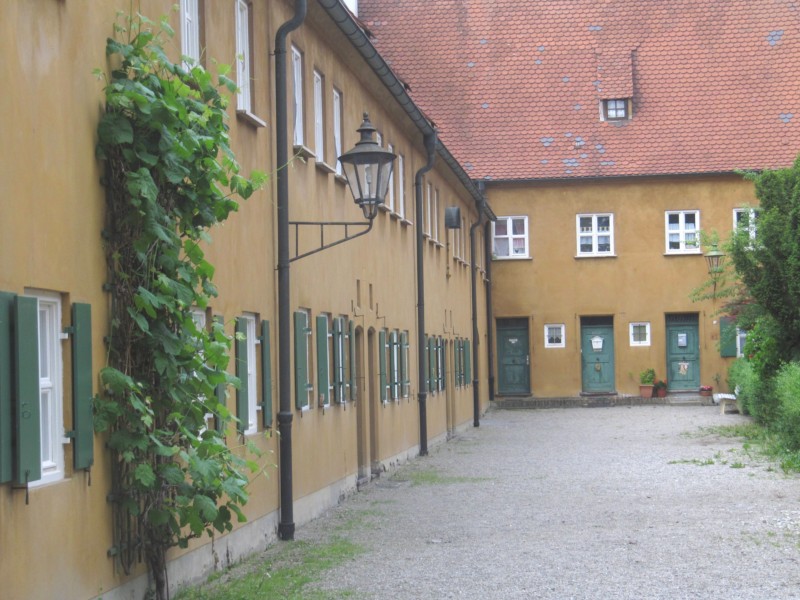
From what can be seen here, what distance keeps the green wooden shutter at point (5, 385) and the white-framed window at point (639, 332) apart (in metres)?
36.6

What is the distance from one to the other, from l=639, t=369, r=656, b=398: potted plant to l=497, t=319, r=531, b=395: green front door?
350cm

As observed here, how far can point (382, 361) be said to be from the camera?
20938mm

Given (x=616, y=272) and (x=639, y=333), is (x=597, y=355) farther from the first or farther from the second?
(x=616, y=272)

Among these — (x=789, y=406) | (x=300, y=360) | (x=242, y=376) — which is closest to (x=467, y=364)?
(x=789, y=406)

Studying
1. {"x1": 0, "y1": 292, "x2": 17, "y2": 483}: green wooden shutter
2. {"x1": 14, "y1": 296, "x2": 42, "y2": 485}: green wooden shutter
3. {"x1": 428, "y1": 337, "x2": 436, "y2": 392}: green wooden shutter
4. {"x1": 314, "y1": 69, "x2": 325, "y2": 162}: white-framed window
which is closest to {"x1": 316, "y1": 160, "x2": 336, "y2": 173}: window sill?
{"x1": 314, "y1": 69, "x2": 325, "y2": 162}: white-framed window

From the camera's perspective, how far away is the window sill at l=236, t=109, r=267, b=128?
1223 cm

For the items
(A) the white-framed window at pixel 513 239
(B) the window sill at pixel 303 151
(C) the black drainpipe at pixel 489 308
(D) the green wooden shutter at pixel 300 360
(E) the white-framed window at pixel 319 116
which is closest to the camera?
(D) the green wooden shutter at pixel 300 360

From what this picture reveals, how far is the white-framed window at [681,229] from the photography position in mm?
42375

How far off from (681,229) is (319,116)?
27639 millimetres

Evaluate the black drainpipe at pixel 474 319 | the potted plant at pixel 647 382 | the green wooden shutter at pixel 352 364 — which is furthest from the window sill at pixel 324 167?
the potted plant at pixel 647 382

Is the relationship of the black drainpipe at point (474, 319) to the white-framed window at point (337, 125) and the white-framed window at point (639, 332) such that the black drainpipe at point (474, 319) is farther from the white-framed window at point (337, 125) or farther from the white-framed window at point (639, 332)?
the white-framed window at point (337, 125)

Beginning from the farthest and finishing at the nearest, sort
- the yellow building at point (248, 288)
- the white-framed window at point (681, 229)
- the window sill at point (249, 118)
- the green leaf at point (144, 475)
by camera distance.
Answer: the white-framed window at point (681, 229)
the window sill at point (249, 118)
the green leaf at point (144, 475)
the yellow building at point (248, 288)

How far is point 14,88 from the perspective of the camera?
7059 mm

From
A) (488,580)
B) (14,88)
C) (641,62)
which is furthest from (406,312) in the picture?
(641,62)
